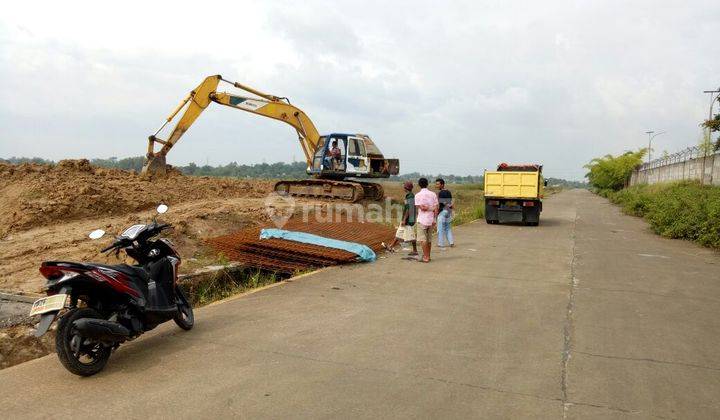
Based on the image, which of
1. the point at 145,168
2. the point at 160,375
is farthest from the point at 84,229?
the point at 160,375

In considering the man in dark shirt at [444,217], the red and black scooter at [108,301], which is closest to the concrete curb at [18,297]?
the red and black scooter at [108,301]

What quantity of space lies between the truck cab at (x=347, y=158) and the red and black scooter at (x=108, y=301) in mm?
15844

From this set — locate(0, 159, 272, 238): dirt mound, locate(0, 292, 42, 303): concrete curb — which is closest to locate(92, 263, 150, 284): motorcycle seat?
locate(0, 292, 42, 303): concrete curb

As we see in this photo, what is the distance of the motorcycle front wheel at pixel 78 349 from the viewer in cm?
456

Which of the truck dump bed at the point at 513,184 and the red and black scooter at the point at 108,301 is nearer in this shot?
the red and black scooter at the point at 108,301

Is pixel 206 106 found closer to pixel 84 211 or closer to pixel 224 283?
pixel 84 211

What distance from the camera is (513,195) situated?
19.8 m

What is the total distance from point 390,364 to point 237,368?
1.34 m

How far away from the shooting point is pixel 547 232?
18.0 m

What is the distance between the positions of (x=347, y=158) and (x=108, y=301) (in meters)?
16.9

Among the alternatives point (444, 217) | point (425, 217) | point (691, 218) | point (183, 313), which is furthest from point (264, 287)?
point (691, 218)

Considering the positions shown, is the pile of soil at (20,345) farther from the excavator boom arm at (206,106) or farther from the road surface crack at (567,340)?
the excavator boom arm at (206,106)

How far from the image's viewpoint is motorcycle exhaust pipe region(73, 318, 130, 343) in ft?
15.1

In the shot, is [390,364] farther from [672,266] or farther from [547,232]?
[547,232]
